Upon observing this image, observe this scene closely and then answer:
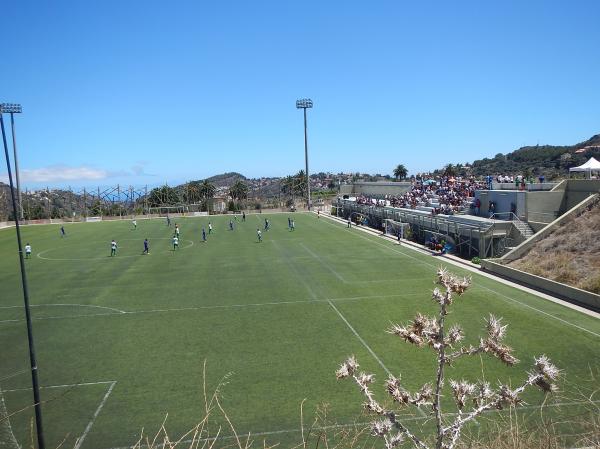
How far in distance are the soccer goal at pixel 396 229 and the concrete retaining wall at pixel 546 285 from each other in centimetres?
1369

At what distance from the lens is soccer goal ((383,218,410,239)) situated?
4375cm

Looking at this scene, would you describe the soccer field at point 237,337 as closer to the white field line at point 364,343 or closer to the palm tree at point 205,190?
the white field line at point 364,343

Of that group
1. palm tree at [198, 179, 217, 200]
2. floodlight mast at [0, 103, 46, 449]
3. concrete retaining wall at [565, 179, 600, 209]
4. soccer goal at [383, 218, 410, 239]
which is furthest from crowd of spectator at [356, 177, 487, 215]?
palm tree at [198, 179, 217, 200]

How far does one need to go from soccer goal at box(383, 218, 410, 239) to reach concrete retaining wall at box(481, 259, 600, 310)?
13.7 metres

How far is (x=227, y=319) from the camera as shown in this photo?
20.8 metres

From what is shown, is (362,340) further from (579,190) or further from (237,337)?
(579,190)

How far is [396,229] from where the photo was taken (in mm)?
46656

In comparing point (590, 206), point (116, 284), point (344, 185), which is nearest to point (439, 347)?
point (116, 284)

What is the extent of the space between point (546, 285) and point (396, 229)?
2278cm

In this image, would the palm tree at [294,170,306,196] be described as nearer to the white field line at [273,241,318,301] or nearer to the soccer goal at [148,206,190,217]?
the soccer goal at [148,206,190,217]

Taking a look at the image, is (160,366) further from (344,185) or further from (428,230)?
(344,185)

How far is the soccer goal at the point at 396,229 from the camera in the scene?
43750 mm

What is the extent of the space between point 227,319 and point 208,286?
663 centimetres

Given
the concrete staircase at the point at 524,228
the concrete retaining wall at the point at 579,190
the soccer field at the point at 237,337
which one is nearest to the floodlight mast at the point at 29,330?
the soccer field at the point at 237,337
